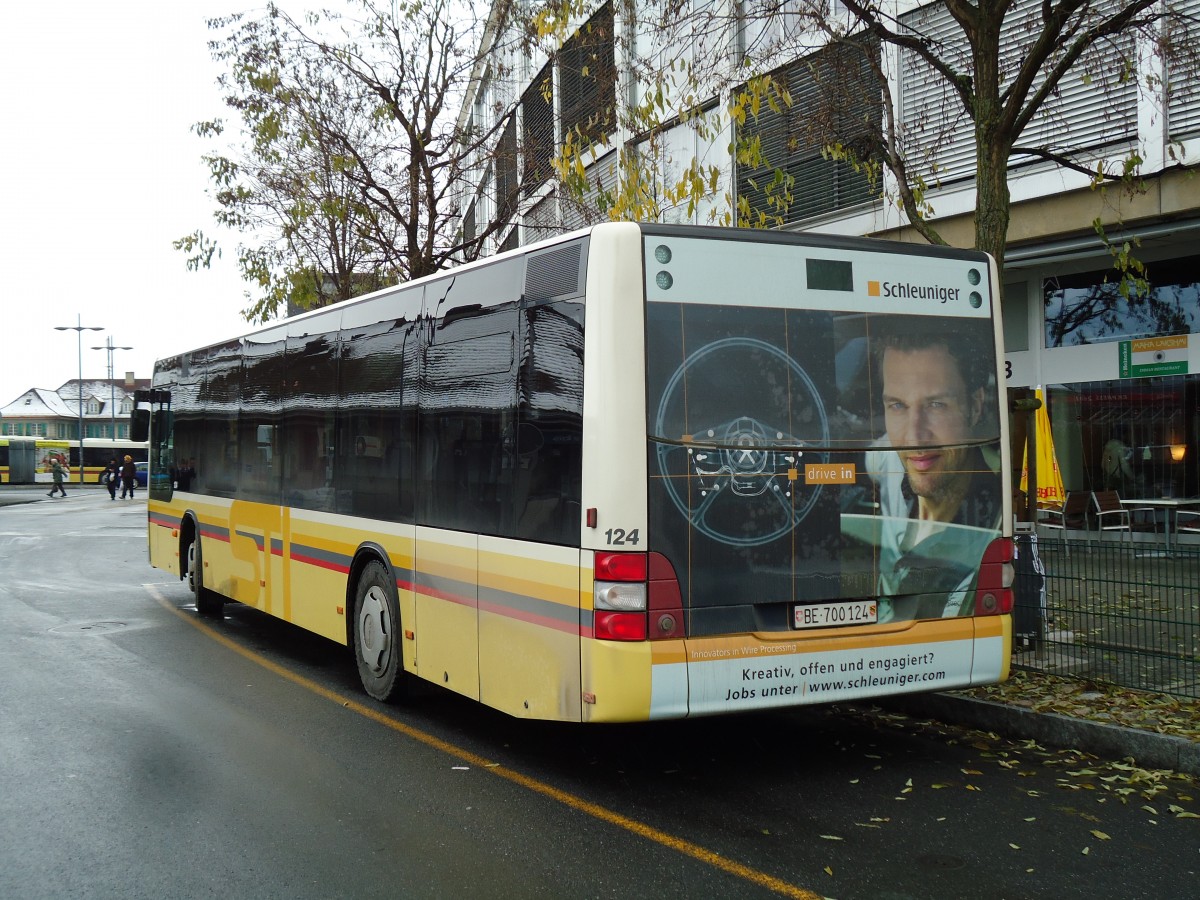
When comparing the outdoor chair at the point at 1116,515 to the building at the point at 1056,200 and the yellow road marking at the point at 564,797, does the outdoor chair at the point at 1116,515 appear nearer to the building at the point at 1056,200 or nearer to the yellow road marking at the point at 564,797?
the building at the point at 1056,200

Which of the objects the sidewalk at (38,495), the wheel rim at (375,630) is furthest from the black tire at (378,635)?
the sidewalk at (38,495)

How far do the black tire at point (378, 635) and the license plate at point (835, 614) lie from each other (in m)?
3.04

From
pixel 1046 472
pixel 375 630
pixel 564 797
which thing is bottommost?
pixel 564 797

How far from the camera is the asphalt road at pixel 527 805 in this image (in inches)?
188

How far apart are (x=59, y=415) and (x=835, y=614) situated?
419 feet

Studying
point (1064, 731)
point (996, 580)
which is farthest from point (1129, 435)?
point (996, 580)

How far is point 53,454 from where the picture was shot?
74500 millimetres

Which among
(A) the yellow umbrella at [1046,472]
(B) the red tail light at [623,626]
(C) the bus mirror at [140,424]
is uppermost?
(C) the bus mirror at [140,424]

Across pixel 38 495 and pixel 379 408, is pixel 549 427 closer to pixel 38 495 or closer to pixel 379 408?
pixel 379 408

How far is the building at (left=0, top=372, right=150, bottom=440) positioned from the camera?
118 meters

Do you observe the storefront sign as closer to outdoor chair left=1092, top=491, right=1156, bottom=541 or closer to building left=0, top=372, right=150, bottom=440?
outdoor chair left=1092, top=491, right=1156, bottom=541

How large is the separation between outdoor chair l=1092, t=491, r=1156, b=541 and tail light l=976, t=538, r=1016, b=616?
382 inches

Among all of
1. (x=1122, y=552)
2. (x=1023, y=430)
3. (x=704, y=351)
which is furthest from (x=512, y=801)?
(x=1023, y=430)

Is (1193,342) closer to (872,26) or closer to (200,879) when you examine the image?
(872,26)
